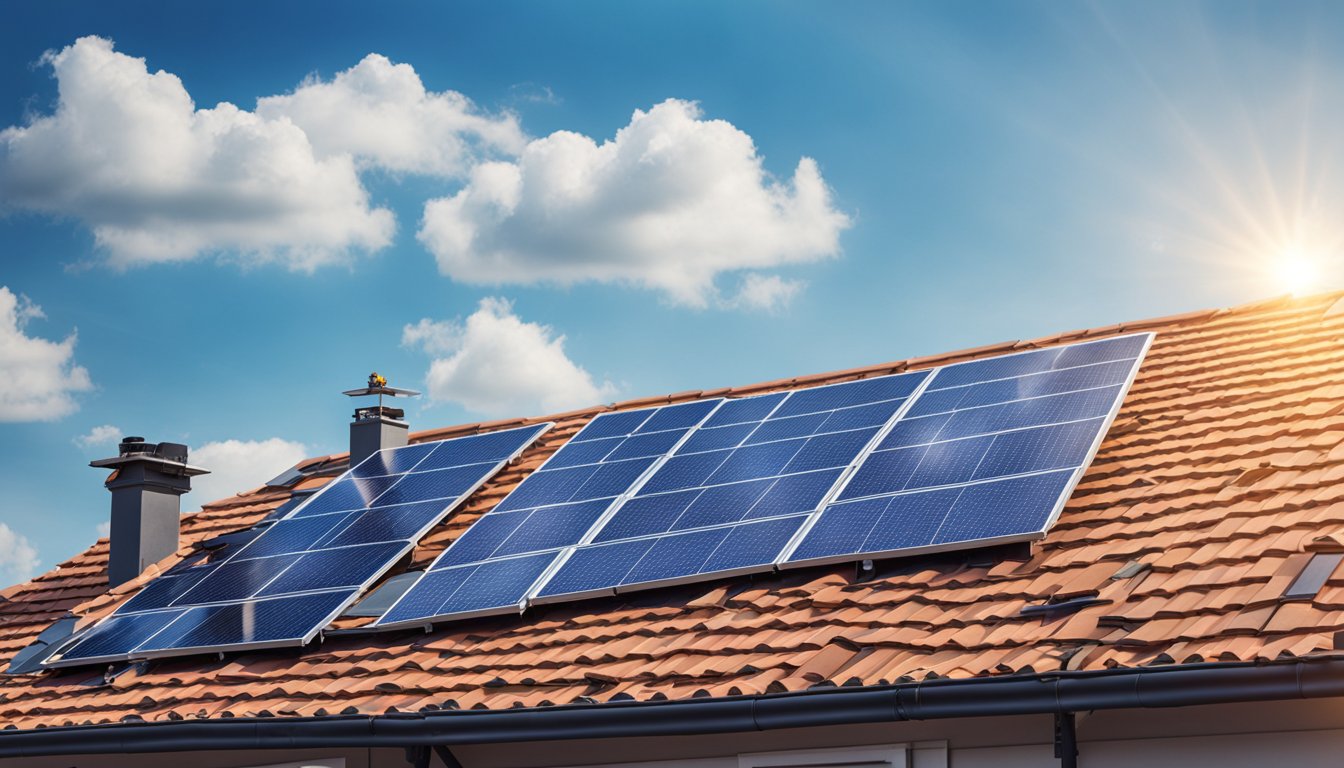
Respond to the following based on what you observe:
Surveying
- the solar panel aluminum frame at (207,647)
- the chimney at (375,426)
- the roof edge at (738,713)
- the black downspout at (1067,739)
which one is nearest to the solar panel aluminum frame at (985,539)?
the roof edge at (738,713)

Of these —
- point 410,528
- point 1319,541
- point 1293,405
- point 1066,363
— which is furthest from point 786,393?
point 1319,541

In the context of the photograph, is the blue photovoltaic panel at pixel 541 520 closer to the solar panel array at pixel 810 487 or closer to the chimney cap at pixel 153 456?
the solar panel array at pixel 810 487

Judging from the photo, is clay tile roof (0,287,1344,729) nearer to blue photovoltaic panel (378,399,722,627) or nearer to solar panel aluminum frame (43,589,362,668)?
solar panel aluminum frame (43,589,362,668)

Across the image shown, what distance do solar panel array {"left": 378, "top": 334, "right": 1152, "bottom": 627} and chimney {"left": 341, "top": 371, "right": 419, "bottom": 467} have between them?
3.53m

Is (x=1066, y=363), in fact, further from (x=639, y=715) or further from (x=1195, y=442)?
(x=639, y=715)

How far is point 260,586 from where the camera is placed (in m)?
13.3

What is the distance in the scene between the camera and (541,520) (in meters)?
12.6

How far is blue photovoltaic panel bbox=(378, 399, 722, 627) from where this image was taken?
38.3ft

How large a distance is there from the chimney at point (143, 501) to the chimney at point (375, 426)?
1724 millimetres

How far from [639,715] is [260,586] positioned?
17.7ft

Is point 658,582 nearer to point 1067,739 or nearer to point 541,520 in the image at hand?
point 541,520

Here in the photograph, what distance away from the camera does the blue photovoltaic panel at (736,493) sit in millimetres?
11070

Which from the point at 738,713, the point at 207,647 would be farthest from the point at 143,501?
the point at 738,713

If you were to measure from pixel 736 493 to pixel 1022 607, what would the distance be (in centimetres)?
322
